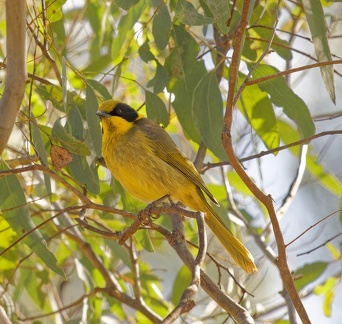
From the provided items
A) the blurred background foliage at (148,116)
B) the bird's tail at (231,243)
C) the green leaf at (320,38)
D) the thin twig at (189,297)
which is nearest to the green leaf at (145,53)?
the blurred background foliage at (148,116)

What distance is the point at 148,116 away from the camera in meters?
3.82

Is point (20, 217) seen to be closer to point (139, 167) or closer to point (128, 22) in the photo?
point (139, 167)

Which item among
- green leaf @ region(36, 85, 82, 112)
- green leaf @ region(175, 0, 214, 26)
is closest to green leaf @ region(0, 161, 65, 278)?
green leaf @ region(36, 85, 82, 112)

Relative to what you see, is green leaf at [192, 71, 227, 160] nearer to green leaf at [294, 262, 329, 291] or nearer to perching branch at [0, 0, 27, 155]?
perching branch at [0, 0, 27, 155]

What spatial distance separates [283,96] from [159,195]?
0.81 m

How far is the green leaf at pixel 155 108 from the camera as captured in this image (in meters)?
3.75

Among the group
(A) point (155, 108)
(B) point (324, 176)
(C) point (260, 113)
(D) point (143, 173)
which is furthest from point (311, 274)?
(A) point (155, 108)

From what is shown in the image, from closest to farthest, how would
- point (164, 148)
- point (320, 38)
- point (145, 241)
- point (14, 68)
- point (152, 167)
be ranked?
point (14, 68)
point (320, 38)
point (145, 241)
point (152, 167)
point (164, 148)

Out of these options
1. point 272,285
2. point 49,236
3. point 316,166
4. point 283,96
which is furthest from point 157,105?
point 272,285

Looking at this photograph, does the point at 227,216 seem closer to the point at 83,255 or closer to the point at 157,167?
the point at 157,167

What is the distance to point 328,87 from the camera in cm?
303

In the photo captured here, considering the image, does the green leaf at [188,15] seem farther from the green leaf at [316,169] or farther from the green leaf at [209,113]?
the green leaf at [316,169]

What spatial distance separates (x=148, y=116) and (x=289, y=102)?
2.33 ft

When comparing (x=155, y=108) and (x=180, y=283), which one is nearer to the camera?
(x=155, y=108)
